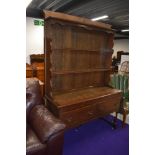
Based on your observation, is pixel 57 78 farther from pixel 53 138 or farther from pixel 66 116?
pixel 53 138

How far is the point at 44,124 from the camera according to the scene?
1.92 metres

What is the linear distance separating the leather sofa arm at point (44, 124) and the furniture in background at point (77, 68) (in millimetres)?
222

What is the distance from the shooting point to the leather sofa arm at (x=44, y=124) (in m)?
1.80

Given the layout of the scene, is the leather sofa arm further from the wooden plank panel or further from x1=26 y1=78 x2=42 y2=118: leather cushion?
the wooden plank panel

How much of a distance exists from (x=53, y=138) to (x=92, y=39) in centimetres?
200

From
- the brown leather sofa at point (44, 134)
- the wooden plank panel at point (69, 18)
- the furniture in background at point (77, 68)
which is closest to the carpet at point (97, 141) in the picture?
the furniture in background at point (77, 68)

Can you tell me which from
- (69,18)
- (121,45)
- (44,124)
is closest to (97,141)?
(44,124)

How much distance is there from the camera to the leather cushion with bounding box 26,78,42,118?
2.32 metres

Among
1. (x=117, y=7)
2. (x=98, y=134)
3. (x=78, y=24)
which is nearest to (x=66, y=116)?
(x=98, y=134)

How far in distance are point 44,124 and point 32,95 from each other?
583 millimetres

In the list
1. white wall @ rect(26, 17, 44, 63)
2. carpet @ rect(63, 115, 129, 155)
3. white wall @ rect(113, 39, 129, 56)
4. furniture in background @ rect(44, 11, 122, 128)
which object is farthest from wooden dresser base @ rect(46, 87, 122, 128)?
white wall @ rect(113, 39, 129, 56)

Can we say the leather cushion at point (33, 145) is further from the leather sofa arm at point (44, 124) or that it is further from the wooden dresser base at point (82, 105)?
the wooden dresser base at point (82, 105)
